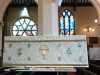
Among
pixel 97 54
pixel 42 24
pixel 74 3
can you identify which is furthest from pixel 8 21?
pixel 42 24

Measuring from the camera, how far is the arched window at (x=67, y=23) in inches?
1111

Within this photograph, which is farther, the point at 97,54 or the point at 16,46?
the point at 97,54

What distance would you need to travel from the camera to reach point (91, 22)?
88.9ft

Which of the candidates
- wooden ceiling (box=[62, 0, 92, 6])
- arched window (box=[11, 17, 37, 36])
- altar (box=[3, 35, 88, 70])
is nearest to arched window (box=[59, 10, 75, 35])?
wooden ceiling (box=[62, 0, 92, 6])

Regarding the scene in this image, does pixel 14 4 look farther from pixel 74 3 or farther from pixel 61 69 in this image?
pixel 61 69

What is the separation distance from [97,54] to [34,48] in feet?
41.6

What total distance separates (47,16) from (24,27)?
25197mm

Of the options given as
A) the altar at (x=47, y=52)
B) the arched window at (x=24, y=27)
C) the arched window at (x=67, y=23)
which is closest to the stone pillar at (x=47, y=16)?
the altar at (x=47, y=52)

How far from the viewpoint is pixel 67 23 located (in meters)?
28.7

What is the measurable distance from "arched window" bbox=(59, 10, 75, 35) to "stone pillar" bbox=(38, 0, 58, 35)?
23796mm

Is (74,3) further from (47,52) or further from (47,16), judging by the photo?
(47,52)

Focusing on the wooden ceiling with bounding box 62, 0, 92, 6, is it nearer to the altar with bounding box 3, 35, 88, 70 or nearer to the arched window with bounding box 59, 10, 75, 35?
the arched window with bounding box 59, 10, 75, 35

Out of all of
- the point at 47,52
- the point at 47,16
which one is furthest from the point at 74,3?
the point at 47,52

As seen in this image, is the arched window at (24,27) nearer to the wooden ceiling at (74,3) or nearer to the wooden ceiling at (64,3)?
the wooden ceiling at (64,3)
